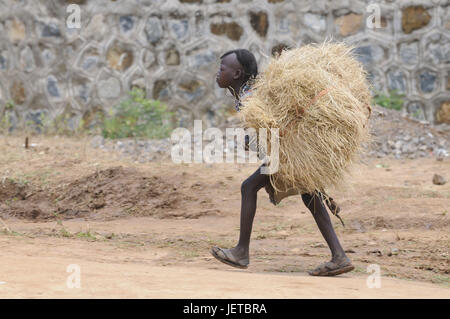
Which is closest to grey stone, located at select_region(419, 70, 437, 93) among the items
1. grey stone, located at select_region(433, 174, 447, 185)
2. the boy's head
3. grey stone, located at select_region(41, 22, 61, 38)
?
grey stone, located at select_region(433, 174, 447, 185)

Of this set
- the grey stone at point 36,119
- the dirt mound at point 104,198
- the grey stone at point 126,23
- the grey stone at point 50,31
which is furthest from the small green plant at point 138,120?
the dirt mound at point 104,198

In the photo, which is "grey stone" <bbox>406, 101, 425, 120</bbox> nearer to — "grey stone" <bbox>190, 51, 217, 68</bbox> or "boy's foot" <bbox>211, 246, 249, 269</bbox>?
"grey stone" <bbox>190, 51, 217, 68</bbox>

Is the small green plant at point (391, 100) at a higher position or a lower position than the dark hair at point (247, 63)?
lower

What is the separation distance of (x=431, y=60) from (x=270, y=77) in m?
6.10

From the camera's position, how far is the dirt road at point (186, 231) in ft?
11.0

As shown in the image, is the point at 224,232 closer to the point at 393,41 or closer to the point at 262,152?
the point at 262,152

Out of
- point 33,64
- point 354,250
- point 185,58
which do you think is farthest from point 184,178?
point 33,64

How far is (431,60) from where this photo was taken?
9508 mm

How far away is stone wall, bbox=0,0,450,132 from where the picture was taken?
374 inches

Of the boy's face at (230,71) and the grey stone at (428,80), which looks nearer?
the boy's face at (230,71)

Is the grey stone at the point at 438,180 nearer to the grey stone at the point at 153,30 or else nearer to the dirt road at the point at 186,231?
the dirt road at the point at 186,231

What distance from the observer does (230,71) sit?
4480mm

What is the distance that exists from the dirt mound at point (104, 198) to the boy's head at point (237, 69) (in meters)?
2.11

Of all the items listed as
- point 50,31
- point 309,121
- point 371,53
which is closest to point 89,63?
point 50,31
